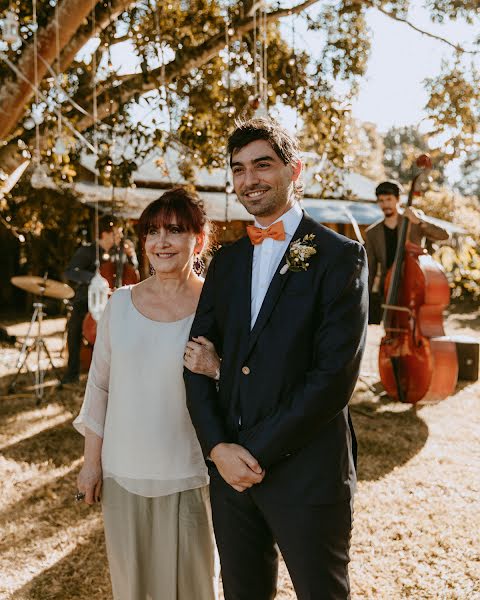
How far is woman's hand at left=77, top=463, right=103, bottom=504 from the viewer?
2.14 meters

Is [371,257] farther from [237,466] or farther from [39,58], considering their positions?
[237,466]

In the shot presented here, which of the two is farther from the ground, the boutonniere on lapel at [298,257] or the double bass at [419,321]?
the boutonniere on lapel at [298,257]

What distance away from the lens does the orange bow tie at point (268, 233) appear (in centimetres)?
192

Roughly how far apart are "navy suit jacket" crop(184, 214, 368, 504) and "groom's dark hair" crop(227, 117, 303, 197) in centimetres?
27

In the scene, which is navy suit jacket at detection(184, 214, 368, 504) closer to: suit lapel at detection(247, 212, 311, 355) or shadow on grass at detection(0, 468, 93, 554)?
suit lapel at detection(247, 212, 311, 355)

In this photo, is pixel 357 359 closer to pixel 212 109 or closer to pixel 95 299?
pixel 95 299

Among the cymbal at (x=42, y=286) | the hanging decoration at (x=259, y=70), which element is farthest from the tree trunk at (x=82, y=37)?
the cymbal at (x=42, y=286)

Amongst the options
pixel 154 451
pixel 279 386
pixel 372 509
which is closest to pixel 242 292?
pixel 279 386

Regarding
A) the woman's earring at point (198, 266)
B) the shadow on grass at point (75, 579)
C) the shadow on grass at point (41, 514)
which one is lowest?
the shadow on grass at point (75, 579)

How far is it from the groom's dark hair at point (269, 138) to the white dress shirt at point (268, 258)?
187 mm

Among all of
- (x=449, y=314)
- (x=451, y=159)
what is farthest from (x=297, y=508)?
(x=449, y=314)

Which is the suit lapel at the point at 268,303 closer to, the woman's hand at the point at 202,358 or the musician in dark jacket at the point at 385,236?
the woman's hand at the point at 202,358

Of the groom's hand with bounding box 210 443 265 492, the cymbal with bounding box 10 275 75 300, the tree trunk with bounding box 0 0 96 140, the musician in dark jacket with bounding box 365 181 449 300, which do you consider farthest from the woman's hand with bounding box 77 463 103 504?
the cymbal with bounding box 10 275 75 300

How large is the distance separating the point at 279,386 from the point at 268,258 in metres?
0.44
